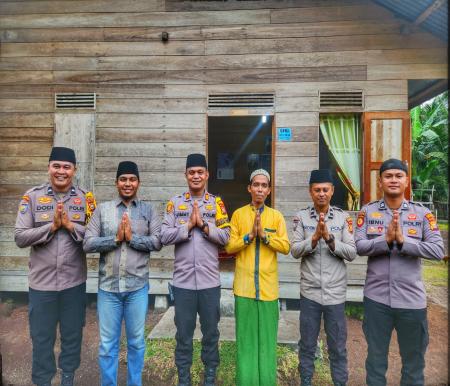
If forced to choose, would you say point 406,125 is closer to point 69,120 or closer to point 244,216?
point 244,216

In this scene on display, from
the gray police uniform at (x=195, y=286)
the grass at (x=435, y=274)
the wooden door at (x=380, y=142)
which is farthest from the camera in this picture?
the grass at (x=435, y=274)

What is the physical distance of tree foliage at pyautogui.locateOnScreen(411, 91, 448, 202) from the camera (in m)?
13.6

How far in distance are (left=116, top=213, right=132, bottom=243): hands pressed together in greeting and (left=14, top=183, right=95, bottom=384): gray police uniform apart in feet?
1.44

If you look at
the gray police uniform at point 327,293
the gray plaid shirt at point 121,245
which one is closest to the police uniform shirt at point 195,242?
the gray plaid shirt at point 121,245

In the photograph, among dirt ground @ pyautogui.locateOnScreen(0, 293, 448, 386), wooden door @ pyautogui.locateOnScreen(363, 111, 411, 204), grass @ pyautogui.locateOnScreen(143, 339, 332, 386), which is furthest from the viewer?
wooden door @ pyautogui.locateOnScreen(363, 111, 411, 204)

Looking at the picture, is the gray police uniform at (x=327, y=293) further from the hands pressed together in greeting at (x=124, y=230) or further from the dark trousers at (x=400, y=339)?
the hands pressed together in greeting at (x=124, y=230)

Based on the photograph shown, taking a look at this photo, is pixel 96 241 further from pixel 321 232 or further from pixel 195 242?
pixel 321 232

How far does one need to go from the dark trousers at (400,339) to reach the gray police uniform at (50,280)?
8.90 ft

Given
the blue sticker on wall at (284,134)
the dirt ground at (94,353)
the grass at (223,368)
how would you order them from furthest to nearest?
the blue sticker on wall at (284,134)
the dirt ground at (94,353)
the grass at (223,368)

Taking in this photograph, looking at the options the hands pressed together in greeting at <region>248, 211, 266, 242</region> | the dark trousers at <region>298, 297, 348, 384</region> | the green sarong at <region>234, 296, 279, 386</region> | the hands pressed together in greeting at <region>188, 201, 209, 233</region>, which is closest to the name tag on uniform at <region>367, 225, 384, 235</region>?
the dark trousers at <region>298, 297, 348, 384</region>

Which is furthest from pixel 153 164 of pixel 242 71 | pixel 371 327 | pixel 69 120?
pixel 371 327

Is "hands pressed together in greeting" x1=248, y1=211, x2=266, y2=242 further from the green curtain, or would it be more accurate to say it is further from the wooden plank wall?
the green curtain

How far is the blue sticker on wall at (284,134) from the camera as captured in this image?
5363 millimetres

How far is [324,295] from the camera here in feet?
9.77
